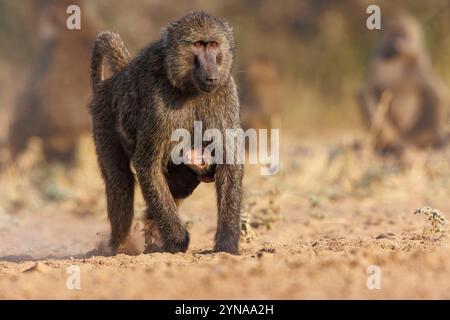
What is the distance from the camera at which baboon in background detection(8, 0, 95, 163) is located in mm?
11992

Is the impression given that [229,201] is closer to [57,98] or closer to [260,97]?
[57,98]

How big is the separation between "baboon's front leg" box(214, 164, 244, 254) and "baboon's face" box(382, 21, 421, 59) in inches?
333

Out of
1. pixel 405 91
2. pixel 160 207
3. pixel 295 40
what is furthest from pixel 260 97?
pixel 160 207

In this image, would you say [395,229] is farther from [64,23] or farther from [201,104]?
[64,23]

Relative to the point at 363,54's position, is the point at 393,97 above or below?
below

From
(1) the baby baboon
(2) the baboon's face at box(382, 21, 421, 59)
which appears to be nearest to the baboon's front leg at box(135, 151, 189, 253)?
(1) the baby baboon

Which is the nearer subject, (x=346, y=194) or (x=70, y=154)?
(x=346, y=194)

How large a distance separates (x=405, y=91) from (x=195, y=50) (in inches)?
326

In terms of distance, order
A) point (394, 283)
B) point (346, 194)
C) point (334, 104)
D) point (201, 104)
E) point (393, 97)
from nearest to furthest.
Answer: point (394, 283) → point (201, 104) → point (346, 194) → point (393, 97) → point (334, 104)

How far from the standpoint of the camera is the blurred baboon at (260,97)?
14289 mm

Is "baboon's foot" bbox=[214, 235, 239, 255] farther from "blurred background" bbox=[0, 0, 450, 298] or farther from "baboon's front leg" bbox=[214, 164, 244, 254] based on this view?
"blurred background" bbox=[0, 0, 450, 298]

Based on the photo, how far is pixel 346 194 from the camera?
31.7ft
